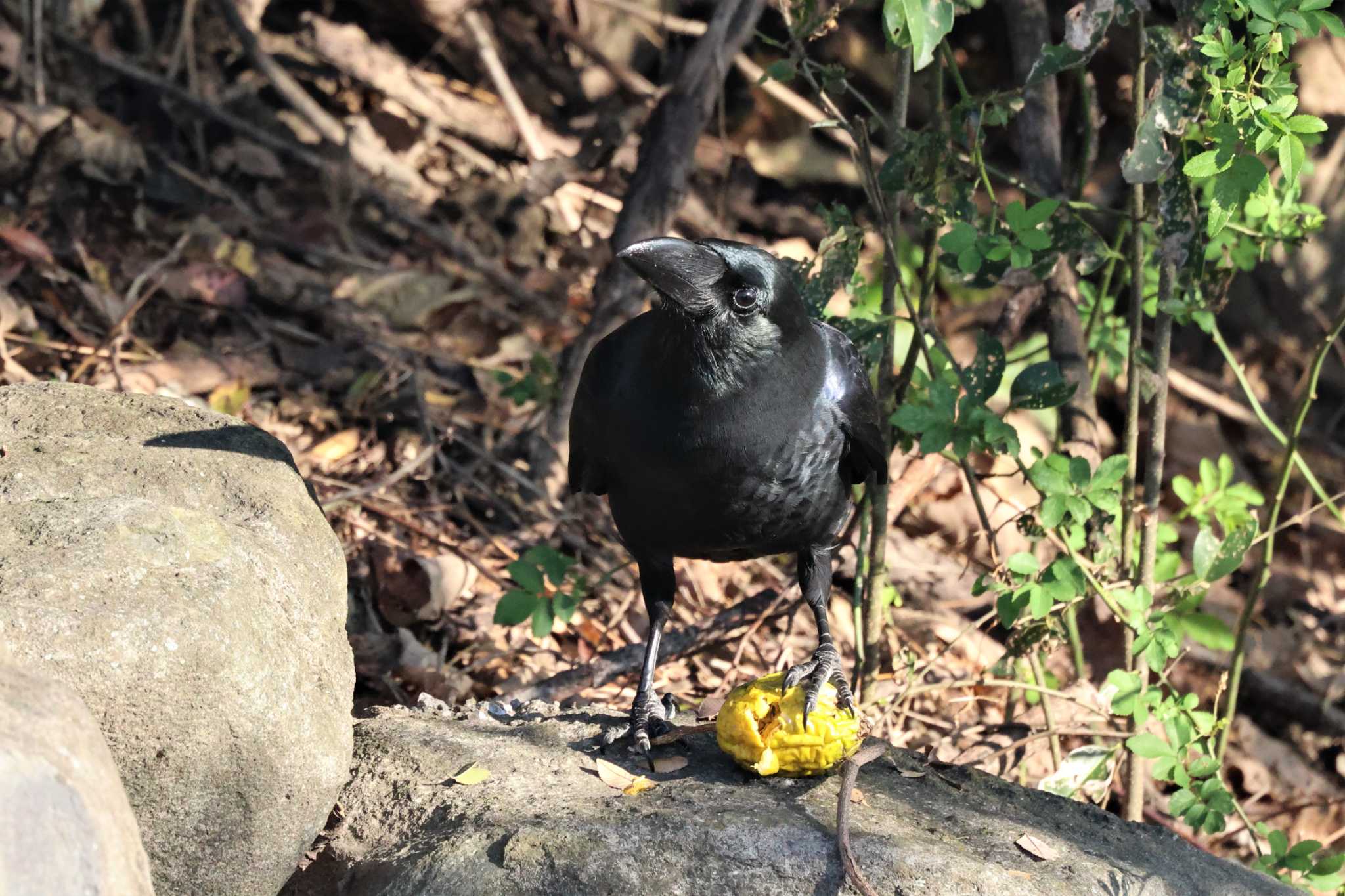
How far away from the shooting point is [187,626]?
243 centimetres

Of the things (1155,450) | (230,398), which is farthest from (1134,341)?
(230,398)

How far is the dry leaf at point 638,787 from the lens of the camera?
9.53 ft

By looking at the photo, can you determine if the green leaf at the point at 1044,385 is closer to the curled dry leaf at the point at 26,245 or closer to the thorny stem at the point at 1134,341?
the thorny stem at the point at 1134,341

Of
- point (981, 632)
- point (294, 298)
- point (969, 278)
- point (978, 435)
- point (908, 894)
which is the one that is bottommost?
point (981, 632)

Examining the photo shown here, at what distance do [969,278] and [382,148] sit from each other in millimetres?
3970

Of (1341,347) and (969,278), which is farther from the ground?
(969,278)

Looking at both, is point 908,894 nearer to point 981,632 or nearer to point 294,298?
point 981,632

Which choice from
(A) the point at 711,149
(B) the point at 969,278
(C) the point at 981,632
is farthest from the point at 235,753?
(A) the point at 711,149

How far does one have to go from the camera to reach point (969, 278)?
12.4 ft

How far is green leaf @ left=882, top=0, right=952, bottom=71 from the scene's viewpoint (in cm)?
263

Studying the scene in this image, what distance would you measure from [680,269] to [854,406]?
0.67 m

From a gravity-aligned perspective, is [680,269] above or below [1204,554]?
above

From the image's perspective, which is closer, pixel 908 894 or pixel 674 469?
pixel 908 894

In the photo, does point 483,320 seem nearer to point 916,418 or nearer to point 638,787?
point 916,418
